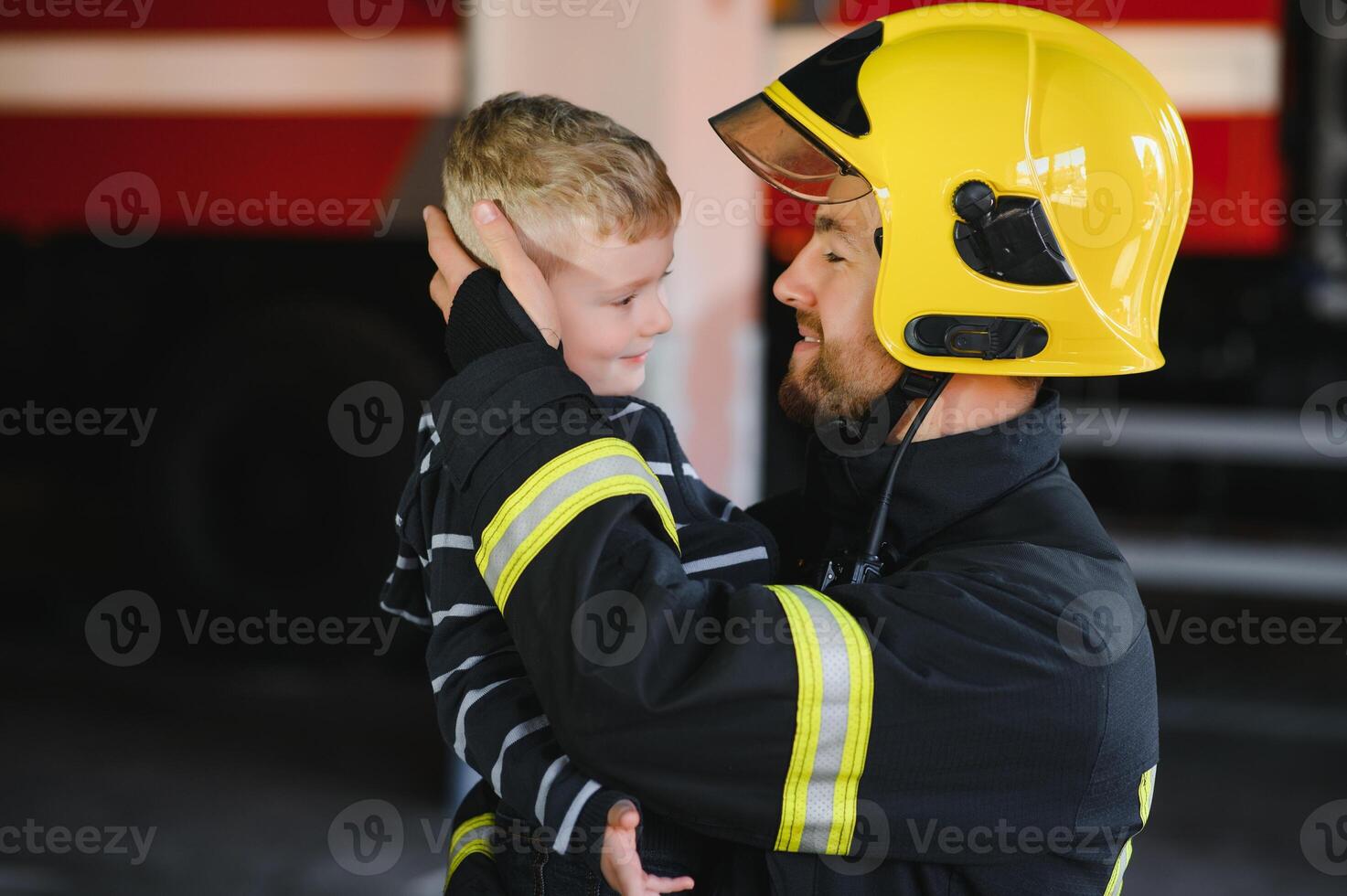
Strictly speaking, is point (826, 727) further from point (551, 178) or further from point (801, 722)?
point (551, 178)

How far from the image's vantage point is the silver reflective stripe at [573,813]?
3.77ft

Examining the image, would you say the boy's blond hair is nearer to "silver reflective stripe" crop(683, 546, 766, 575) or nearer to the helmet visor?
the helmet visor

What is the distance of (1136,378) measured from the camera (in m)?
4.23

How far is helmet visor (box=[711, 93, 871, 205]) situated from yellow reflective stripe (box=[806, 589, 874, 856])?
0.47 m

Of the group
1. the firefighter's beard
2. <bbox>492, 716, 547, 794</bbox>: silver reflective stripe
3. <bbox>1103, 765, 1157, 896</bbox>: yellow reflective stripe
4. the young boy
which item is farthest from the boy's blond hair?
<bbox>1103, 765, 1157, 896</bbox>: yellow reflective stripe

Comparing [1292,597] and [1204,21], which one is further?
[1292,597]

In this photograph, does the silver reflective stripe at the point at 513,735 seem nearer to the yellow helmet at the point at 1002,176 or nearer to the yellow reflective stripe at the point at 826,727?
the yellow reflective stripe at the point at 826,727

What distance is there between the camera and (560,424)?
114cm

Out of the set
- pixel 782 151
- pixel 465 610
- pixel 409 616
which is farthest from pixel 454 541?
pixel 782 151

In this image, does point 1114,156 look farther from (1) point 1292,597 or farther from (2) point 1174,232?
(1) point 1292,597

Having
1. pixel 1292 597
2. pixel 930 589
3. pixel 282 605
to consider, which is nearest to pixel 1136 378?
pixel 1292 597

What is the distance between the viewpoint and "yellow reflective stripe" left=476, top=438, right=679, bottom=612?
1.10m

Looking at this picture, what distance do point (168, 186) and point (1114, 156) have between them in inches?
129

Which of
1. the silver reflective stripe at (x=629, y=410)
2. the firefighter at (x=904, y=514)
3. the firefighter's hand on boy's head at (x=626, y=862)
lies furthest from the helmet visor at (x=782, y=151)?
the firefighter's hand on boy's head at (x=626, y=862)
